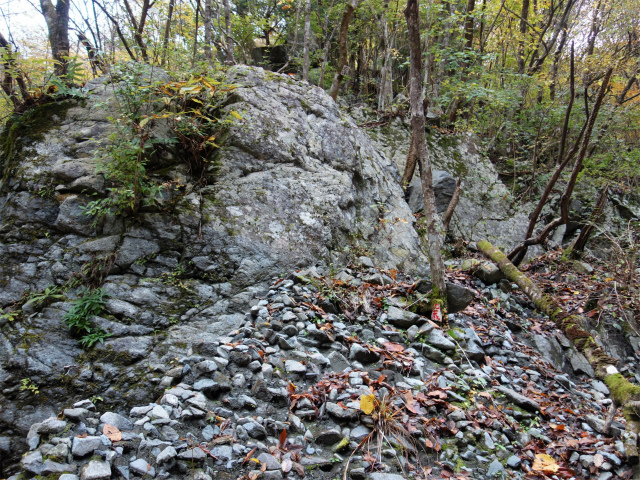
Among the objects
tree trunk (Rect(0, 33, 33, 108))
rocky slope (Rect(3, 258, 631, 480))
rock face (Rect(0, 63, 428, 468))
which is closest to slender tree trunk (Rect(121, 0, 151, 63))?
rock face (Rect(0, 63, 428, 468))

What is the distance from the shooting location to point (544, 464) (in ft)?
9.42

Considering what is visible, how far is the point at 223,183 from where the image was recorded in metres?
5.27

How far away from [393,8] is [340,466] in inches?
652

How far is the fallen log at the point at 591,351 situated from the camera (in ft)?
10.6

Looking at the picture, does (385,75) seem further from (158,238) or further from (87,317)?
(87,317)

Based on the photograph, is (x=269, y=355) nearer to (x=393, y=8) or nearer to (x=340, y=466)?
(x=340, y=466)

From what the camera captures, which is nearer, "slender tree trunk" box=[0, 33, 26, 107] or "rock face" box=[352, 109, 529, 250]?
"slender tree trunk" box=[0, 33, 26, 107]

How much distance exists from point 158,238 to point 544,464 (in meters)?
4.66

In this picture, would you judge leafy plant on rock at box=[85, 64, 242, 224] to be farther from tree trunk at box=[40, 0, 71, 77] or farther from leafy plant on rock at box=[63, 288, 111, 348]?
tree trunk at box=[40, 0, 71, 77]

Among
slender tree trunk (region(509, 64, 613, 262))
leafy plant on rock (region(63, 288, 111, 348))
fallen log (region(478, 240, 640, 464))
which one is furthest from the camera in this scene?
slender tree trunk (region(509, 64, 613, 262))

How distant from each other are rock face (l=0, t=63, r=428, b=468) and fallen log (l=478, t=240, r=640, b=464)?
2062mm

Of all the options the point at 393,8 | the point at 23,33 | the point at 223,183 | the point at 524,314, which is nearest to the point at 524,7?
the point at 393,8

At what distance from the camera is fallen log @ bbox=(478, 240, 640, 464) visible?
323 centimetres

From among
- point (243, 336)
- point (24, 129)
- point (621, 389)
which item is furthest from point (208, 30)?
point (621, 389)
